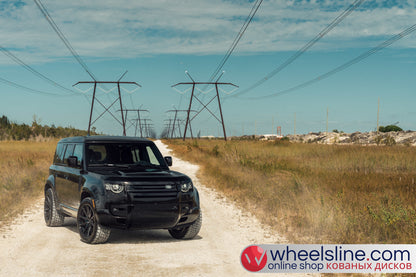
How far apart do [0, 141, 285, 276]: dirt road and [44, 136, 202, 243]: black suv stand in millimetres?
357

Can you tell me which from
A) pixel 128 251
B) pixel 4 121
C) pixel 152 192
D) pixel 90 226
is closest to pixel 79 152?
pixel 90 226

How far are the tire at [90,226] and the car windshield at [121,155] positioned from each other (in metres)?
1.09

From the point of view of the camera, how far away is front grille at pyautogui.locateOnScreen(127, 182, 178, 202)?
8.09m

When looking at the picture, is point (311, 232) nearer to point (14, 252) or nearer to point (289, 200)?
point (289, 200)

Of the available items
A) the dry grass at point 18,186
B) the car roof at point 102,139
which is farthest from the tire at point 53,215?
the car roof at point 102,139

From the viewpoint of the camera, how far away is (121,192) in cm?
805

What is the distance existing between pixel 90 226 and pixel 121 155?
201 centimetres

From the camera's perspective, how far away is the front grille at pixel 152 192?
8.09 metres

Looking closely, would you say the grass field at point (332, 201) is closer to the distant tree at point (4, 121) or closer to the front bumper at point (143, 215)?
the front bumper at point (143, 215)

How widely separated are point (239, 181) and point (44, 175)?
8.14 meters

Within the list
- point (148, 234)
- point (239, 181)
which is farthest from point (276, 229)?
point (239, 181)

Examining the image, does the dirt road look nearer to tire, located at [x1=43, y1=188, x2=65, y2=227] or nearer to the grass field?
tire, located at [x1=43, y1=188, x2=65, y2=227]

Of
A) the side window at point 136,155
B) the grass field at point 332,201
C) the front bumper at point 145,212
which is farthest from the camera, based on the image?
the side window at point 136,155

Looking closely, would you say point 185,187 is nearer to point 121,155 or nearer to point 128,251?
point 128,251
